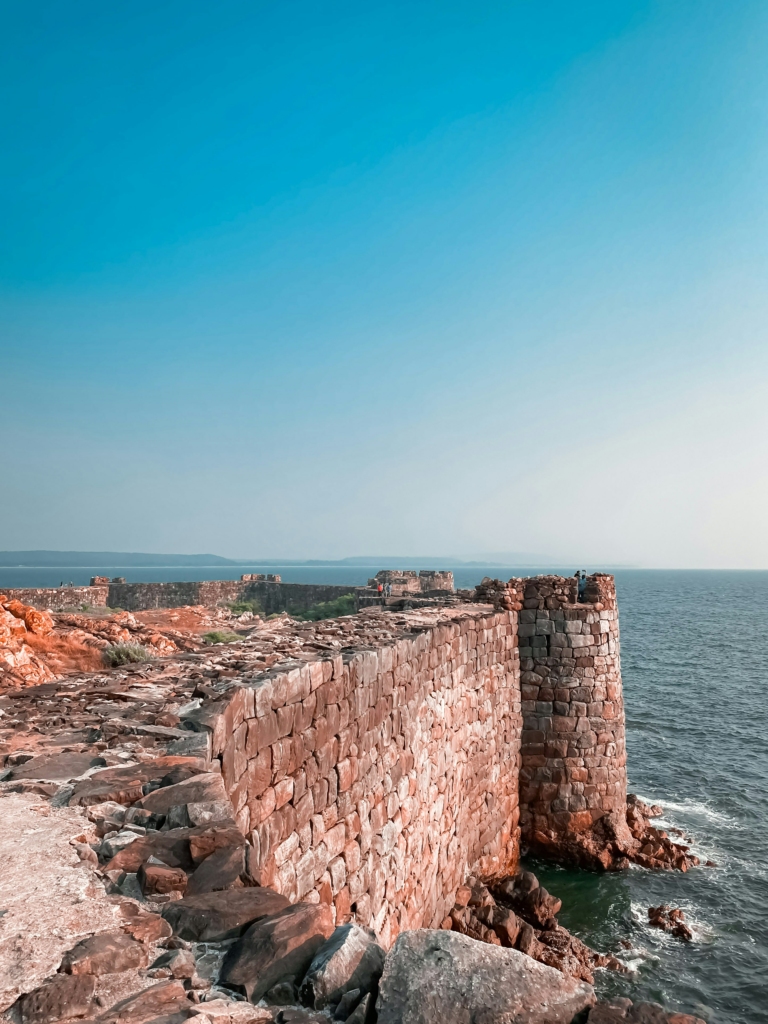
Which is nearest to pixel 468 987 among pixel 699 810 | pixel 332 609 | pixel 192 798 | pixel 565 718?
pixel 192 798

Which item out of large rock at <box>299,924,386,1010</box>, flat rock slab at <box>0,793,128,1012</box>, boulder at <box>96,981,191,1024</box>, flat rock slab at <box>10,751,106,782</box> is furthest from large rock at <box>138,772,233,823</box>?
boulder at <box>96,981,191,1024</box>

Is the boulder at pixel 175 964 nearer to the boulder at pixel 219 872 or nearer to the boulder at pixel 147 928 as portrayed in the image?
the boulder at pixel 147 928

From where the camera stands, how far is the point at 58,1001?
2000mm

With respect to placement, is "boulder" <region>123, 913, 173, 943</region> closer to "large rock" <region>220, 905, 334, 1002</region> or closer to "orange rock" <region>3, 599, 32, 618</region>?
"large rock" <region>220, 905, 334, 1002</region>

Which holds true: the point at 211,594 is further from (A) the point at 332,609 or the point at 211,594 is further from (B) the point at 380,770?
(B) the point at 380,770

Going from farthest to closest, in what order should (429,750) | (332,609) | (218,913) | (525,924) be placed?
1. (332,609)
2. (525,924)
3. (429,750)
4. (218,913)

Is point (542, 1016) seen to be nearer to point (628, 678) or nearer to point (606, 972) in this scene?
point (606, 972)

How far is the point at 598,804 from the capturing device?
13812 millimetres

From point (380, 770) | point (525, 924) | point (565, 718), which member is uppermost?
point (380, 770)

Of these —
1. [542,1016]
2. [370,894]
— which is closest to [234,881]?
[542,1016]

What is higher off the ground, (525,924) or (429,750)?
(429,750)

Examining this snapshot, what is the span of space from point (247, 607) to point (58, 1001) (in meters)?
31.9

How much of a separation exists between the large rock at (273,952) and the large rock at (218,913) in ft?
0.29

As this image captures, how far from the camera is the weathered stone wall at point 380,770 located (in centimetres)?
484
